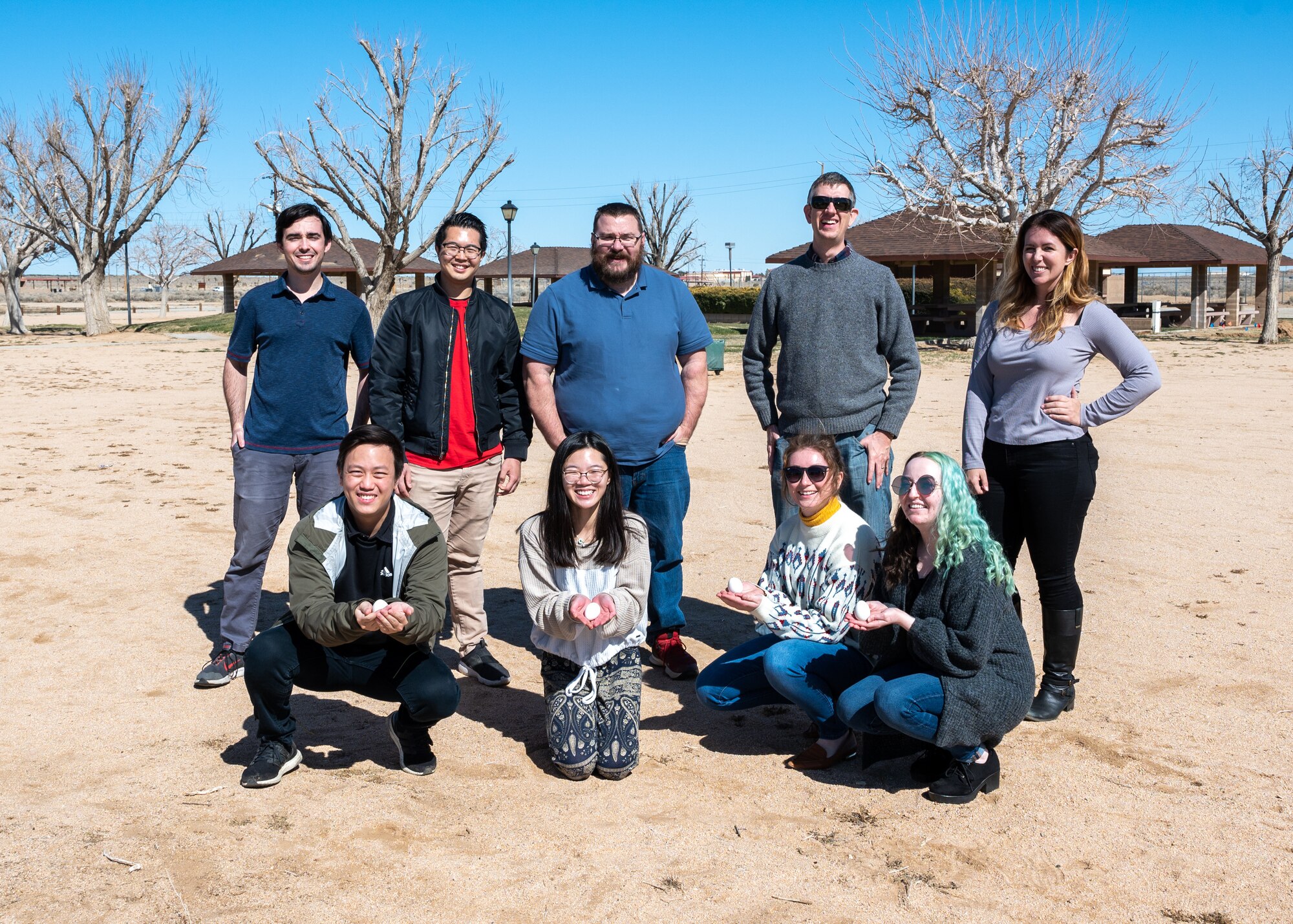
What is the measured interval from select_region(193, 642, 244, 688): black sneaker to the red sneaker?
1.71 m

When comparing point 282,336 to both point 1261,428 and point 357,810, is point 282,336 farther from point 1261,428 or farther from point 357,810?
point 1261,428

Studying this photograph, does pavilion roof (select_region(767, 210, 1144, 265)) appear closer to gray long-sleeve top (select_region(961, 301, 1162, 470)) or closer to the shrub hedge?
the shrub hedge

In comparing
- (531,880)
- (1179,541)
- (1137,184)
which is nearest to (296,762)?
(531,880)

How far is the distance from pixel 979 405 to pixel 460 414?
1949 mm

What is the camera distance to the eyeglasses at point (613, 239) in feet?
13.6

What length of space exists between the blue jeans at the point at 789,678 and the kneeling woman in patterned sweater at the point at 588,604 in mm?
289

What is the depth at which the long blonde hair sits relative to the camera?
371cm

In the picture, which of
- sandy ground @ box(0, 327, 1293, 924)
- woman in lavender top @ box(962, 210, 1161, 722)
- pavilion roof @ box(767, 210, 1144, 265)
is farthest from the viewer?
pavilion roof @ box(767, 210, 1144, 265)

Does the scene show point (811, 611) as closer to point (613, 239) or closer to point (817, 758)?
point (817, 758)

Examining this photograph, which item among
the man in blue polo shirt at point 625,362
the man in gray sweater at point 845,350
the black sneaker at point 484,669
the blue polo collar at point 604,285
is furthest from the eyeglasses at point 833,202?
the black sneaker at point 484,669

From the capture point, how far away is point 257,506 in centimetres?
433

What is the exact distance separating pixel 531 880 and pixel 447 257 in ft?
7.45

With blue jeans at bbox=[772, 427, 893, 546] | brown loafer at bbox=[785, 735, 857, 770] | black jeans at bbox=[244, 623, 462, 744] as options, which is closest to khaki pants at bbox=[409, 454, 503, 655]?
black jeans at bbox=[244, 623, 462, 744]

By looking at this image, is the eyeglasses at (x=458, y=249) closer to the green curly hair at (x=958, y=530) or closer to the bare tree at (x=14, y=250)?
the green curly hair at (x=958, y=530)
